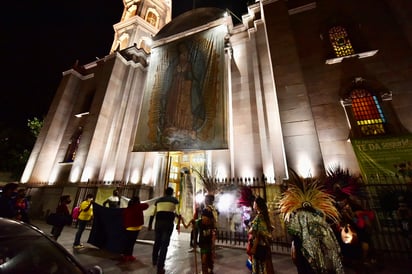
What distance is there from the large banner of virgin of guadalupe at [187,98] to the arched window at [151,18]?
15.2m

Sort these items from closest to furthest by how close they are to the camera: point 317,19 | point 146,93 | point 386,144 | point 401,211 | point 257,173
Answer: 1. point 401,211
2. point 386,144
3. point 257,173
4. point 317,19
5. point 146,93

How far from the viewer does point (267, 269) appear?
2.98 m

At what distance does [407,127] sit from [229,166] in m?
7.76

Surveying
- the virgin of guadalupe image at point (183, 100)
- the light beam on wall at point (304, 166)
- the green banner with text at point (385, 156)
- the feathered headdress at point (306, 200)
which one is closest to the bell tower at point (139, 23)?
the virgin of guadalupe image at point (183, 100)

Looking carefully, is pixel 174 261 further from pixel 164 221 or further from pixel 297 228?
pixel 297 228

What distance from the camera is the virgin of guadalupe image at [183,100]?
10440mm

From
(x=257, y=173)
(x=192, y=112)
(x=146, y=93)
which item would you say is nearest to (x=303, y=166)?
(x=257, y=173)

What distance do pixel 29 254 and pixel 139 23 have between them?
2830 centimetres

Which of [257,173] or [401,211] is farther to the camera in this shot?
[257,173]

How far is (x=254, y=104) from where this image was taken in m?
10.8

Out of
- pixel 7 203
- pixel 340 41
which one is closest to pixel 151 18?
pixel 340 41

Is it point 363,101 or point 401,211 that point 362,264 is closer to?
point 401,211

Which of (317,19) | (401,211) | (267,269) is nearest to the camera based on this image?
(267,269)

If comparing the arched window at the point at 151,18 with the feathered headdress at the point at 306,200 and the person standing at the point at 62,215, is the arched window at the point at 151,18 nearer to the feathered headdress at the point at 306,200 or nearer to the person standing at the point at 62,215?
the person standing at the point at 62,215
